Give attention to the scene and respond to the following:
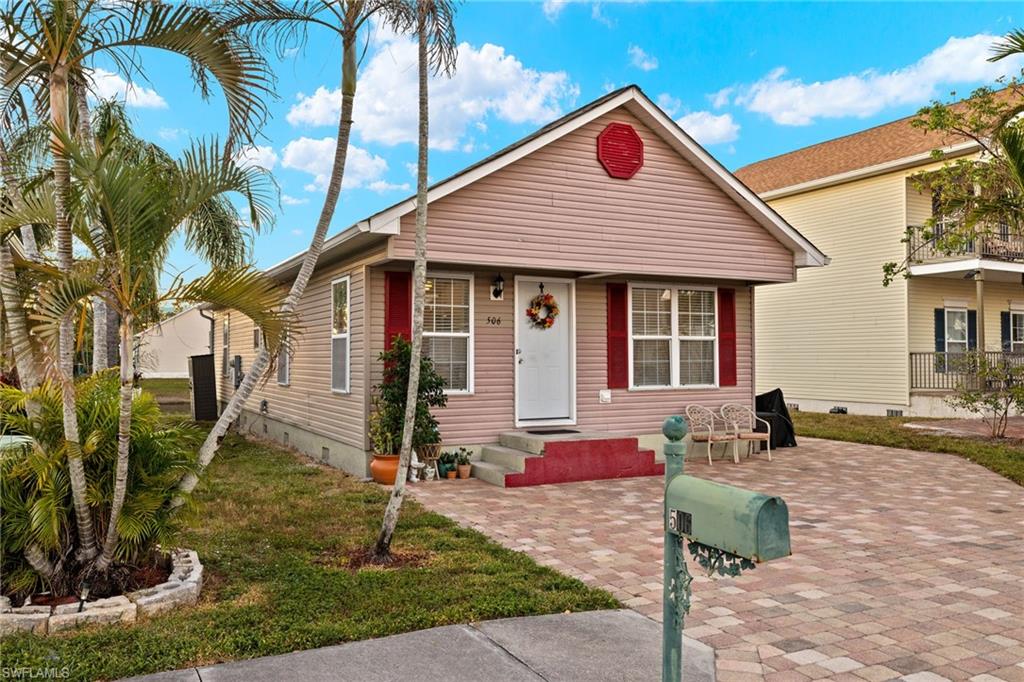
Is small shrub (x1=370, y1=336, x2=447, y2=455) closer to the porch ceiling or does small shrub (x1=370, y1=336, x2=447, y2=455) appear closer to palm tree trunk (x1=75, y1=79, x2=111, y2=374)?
palm tree trunk (x1=75, y1=79, x2=111, y2=374)

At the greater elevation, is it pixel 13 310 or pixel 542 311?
pixel 542 311

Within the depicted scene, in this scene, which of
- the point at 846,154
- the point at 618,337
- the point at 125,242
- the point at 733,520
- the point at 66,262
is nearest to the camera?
the point at 733,520

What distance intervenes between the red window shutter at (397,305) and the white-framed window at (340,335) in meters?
0.77

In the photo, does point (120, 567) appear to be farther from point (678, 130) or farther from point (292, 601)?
point (678, 130)

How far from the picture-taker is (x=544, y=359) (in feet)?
33.5

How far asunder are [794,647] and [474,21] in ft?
16.4

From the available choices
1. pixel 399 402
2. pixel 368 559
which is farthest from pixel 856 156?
pixel 368 559

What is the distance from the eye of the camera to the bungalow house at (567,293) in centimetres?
912

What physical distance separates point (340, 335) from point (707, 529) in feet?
27.1

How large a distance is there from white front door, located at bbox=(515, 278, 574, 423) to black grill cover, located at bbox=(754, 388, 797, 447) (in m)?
3.82

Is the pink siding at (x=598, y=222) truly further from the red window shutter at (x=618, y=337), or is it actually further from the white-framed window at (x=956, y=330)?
the white-framed window at (x=956, y=330)

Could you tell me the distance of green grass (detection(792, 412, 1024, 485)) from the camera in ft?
34.2

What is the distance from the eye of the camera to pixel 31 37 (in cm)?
420

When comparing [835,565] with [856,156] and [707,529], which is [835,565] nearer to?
[707,529]
